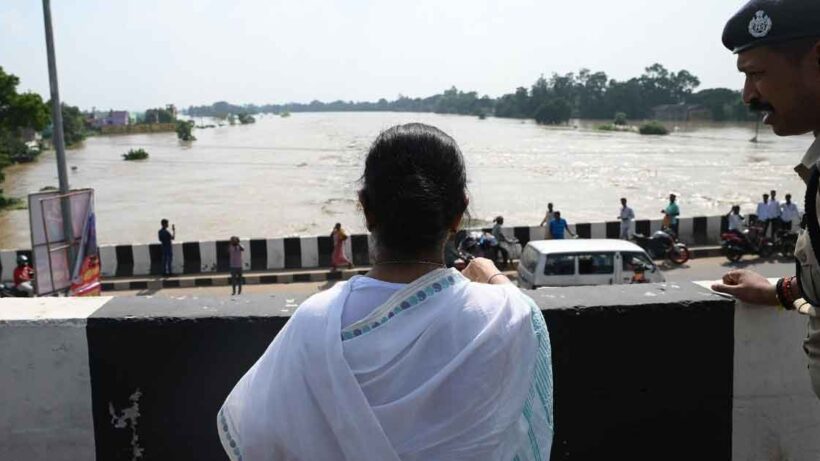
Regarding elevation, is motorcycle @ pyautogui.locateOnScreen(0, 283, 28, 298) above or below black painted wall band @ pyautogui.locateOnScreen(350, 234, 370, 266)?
above

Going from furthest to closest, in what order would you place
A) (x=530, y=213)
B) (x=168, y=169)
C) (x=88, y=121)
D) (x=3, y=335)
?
(x=88, y=121) → (x=168, y=169) → (x=530, y=213) → (x=3, y=335)

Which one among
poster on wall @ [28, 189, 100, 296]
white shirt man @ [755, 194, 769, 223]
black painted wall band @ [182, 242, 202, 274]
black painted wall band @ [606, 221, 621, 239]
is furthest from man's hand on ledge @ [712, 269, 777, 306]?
white shirt man @ [755, 194, 769, 223]

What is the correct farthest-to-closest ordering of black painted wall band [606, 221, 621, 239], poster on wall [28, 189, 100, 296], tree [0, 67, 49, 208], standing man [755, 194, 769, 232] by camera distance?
tree [0, 67, 49, 208] → black painted wall band [606, 221, 621, 239] → standing man [755, 194, 769, 232] → poster on wall [28, 189, 100, 296]

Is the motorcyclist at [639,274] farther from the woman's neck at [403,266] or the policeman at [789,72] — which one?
the woman's neck at [403,266]

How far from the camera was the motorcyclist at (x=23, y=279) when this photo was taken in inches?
414

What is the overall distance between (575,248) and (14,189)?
34.2 meters

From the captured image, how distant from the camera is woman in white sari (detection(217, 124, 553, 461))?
1038mm

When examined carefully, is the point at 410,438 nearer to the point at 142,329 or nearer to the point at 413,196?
the point at 413,196

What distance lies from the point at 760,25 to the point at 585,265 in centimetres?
868

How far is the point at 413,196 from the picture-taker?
3.67 feet

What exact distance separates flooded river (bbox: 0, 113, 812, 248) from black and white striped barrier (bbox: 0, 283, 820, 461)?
24.9 ft

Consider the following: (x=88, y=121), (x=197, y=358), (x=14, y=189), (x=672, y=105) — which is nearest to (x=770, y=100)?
(x=197, y=358)

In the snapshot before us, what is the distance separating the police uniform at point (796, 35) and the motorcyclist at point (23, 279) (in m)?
10.8

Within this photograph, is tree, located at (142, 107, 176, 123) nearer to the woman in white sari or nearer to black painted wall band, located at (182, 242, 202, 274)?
black painted wall band, located at (182, 242, 202, 274)
